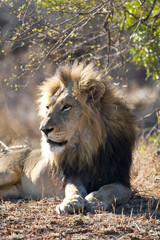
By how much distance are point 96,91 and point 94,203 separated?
1374 millimetres

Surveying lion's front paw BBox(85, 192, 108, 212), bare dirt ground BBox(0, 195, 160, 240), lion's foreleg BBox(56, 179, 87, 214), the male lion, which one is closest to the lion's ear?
the male lion

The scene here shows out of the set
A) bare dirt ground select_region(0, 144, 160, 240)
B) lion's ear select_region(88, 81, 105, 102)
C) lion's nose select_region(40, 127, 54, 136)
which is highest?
lion's ear select_region(88, 81, 105, 102)

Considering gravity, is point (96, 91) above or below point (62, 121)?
above

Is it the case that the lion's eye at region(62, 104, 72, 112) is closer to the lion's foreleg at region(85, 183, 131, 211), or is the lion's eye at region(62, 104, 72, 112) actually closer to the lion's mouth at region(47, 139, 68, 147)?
the lion's mouth at region(47, 139, 68, 147)

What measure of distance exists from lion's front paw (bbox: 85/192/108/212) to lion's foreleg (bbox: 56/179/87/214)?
0.07 meters

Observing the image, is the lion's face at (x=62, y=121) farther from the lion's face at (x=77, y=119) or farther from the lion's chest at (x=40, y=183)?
the lion's chest at (x=40, y=183)

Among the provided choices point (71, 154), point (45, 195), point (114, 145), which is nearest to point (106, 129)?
point (114, 145)

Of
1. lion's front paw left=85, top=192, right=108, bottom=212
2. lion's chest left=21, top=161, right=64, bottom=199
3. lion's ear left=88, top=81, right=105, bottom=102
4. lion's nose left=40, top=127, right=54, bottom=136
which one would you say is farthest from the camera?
lion's chest left=21, top=161, right=64, bottom=199

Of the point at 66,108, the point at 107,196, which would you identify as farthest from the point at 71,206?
the point at 66,108

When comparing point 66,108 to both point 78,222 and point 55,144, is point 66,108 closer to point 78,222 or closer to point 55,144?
point 55,144

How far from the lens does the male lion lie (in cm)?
452

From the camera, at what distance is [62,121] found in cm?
451

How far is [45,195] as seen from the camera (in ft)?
16.9

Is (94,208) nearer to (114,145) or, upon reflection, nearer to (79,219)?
(79,219)
